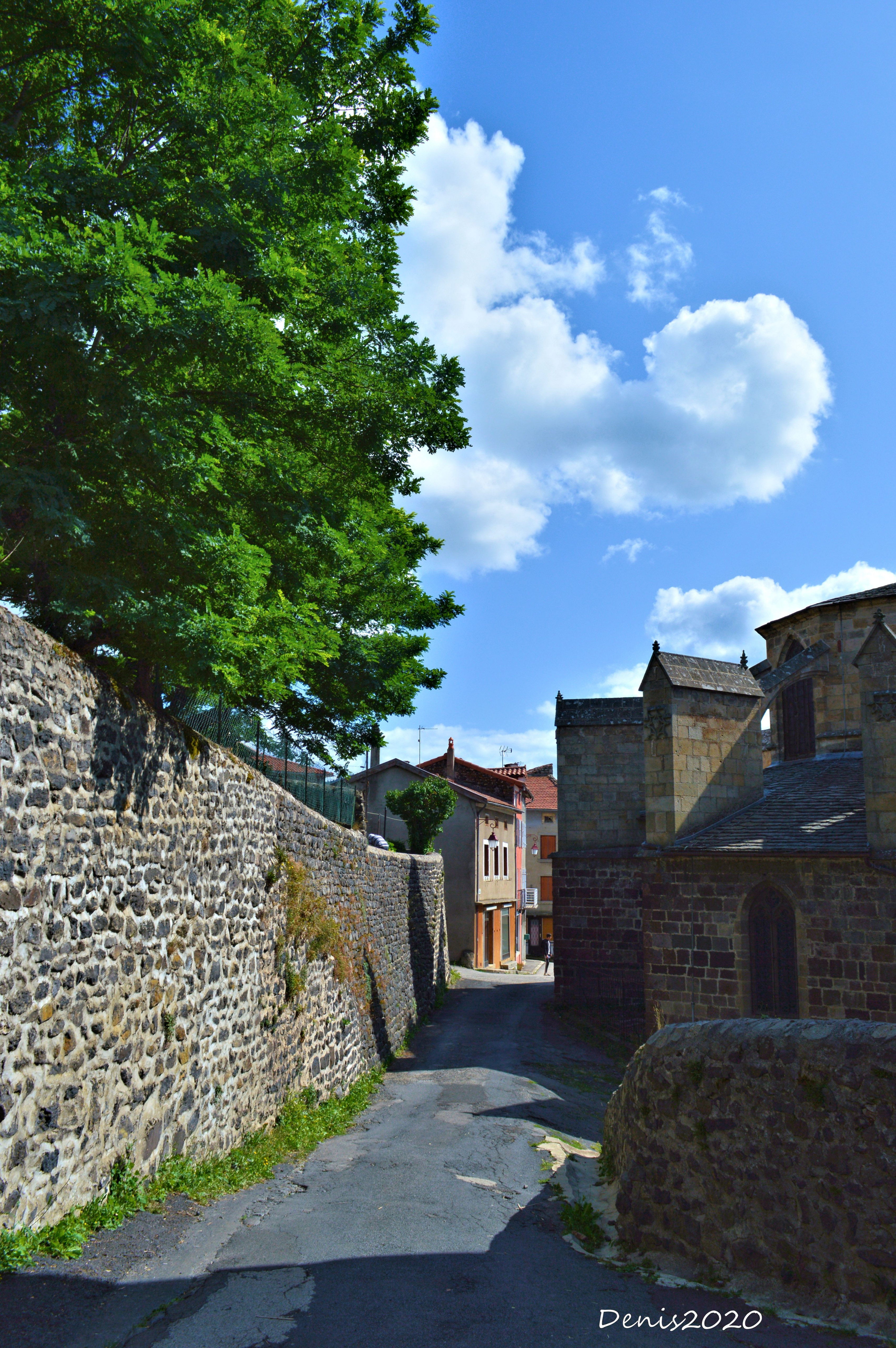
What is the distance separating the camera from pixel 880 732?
14531 mm

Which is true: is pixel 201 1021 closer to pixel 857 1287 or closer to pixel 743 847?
pixel 857 1287

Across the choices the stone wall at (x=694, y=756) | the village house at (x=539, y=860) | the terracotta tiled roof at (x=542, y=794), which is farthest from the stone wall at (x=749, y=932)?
the terracotta tiled roof at (x=542, y=794)

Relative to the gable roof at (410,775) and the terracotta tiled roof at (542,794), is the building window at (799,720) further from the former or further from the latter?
the terracotta tiled roof at (542,794)

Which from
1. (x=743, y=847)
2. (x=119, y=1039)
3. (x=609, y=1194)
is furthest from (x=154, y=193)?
(x=743, y=847)

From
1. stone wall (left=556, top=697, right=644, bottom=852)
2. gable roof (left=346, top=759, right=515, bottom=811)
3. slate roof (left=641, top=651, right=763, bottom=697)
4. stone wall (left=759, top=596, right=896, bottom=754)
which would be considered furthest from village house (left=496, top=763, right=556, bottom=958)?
slate roof (left=641, top=651, right=763, bottom=697)

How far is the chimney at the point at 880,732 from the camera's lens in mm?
13961

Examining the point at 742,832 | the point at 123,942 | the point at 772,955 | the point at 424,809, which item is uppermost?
the point at 424,809

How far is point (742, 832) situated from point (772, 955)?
2256mm

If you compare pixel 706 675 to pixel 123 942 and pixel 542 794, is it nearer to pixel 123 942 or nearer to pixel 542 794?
pixel 123 942

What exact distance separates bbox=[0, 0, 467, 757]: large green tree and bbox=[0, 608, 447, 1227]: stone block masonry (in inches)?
41.1

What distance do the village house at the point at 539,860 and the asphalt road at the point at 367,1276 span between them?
3970cm

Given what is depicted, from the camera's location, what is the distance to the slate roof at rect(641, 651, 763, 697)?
17.7 m

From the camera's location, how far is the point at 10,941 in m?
4.91

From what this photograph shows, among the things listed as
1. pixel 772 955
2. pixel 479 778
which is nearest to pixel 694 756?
pixel 772 955
